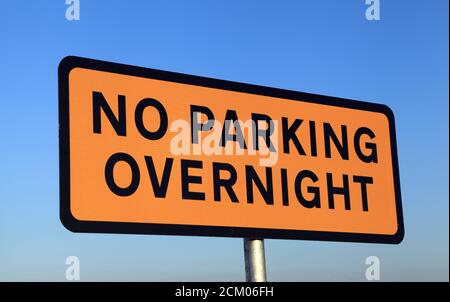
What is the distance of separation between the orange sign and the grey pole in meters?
0.07

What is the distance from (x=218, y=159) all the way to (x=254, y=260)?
2.08 feet

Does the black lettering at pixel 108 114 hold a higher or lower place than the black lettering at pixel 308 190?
higher

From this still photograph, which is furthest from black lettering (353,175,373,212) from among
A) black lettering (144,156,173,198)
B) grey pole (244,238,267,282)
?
black lettering (144,156,173,198)

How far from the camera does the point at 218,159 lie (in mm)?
3992

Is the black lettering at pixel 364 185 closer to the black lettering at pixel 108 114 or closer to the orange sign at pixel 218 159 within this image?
the orange sign at pixel 218 159

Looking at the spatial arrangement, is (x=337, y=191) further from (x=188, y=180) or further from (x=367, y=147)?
(x=188, y=180)

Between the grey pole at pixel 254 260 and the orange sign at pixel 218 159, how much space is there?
7 cm

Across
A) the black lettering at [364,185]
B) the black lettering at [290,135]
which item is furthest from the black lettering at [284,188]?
the black lettering at [364,185]

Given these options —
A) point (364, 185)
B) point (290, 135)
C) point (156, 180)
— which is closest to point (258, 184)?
point (290, 135)

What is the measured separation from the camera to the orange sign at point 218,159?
139 inches

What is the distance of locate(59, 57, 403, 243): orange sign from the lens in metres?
3.53

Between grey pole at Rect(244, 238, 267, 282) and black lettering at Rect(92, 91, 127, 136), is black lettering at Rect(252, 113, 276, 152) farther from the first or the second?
black lettering at Rect(92, 91, 127, 136)

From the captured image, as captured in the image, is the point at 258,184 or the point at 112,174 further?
the point at 258,184
